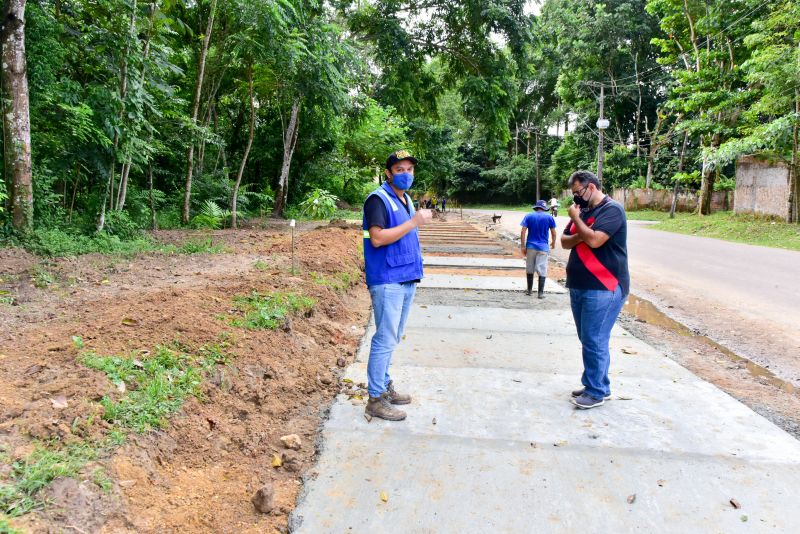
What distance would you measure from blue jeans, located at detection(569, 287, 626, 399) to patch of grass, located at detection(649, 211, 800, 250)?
16.3 meters

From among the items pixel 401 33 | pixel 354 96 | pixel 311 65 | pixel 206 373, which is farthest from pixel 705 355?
pixel 354 96

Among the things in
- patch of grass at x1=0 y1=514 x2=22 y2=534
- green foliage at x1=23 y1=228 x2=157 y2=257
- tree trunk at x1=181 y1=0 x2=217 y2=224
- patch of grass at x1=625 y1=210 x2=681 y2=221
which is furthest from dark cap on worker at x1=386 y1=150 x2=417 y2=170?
patch of grass at x1=625 y1=210 x2=681 y2=221

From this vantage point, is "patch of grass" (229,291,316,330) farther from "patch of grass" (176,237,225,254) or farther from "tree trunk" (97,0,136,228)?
"tree trunk" (97,0,136,228)

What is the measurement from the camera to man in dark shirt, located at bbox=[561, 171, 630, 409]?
3863mm

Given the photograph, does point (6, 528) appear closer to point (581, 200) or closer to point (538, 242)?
point (581, 200)

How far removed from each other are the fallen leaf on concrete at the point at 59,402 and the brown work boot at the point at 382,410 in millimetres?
1851

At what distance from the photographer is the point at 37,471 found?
2287 mm

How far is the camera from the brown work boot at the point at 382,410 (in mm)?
3762

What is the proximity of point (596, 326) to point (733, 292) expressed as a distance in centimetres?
708

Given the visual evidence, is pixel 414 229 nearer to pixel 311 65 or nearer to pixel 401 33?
pixel 311 65

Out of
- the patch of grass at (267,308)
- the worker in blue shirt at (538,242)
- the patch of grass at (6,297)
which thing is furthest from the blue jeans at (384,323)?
the worker in blue shirt at (538,242)

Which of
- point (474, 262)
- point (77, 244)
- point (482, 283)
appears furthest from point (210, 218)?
point (482, 283)

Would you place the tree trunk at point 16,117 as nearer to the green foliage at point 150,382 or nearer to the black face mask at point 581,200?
the green foliage at point 150,382

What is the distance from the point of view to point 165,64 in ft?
34.3
